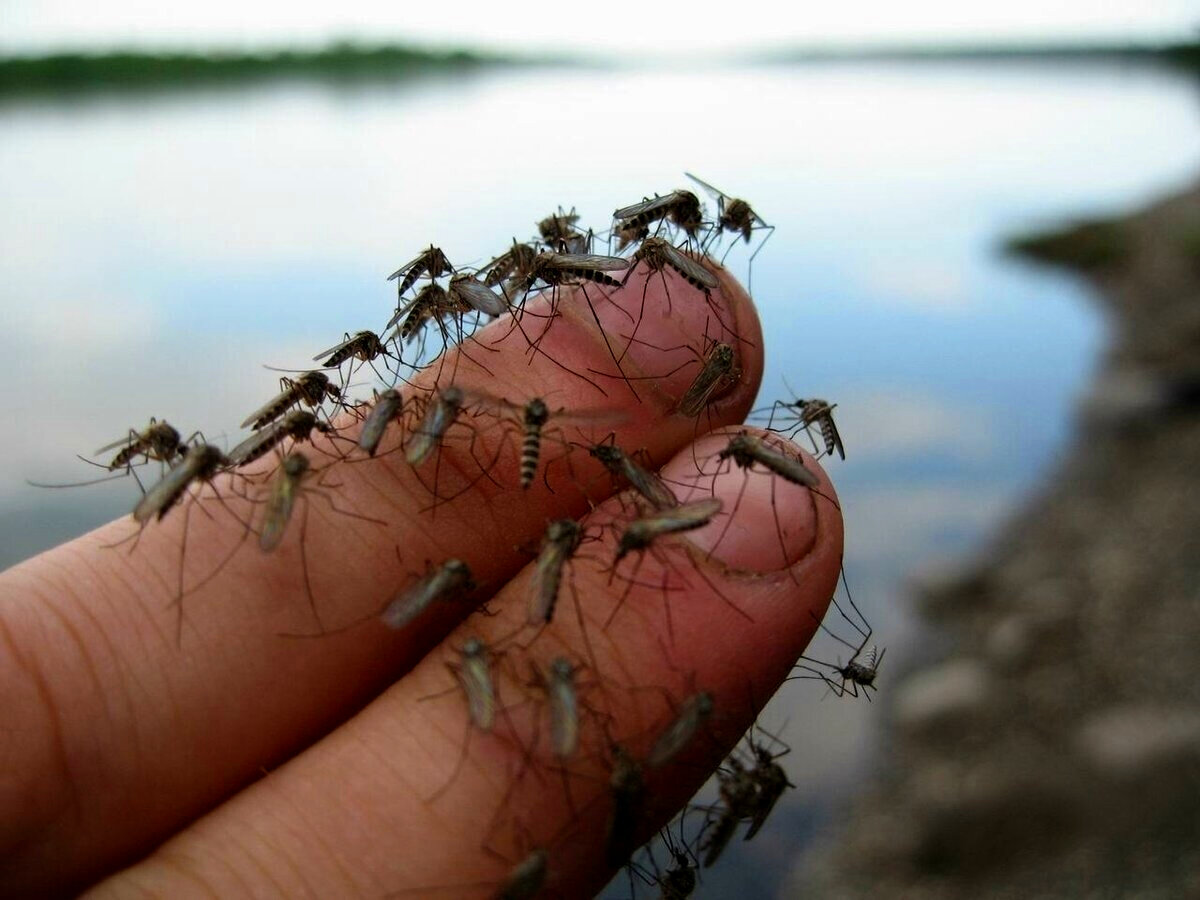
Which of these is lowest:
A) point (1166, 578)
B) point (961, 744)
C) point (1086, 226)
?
point (961, 744)

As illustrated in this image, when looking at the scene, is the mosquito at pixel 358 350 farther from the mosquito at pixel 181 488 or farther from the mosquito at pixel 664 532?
the mosquito at pixel 664 532

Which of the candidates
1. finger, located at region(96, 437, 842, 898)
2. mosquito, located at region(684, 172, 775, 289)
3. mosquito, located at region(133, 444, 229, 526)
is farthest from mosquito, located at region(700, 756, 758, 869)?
mosquito, located at region(684, 172, 775, 289)

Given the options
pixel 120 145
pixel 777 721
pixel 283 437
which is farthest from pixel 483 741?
pixel 120 145

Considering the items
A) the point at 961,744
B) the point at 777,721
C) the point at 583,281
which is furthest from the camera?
the point at 961,744

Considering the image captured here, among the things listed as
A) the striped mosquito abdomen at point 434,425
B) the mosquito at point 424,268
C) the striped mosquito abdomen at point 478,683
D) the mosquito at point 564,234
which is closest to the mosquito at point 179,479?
the striped mosquito abdomen at point 434,425

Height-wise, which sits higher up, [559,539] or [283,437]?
[559,539]

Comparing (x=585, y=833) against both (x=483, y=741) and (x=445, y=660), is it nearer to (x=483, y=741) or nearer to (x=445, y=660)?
(x=483, y=741)

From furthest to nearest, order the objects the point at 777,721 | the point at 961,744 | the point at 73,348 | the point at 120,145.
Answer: the point at 120,145 → the point at 73,348 → the point at 961,744 → the point at 777,721
